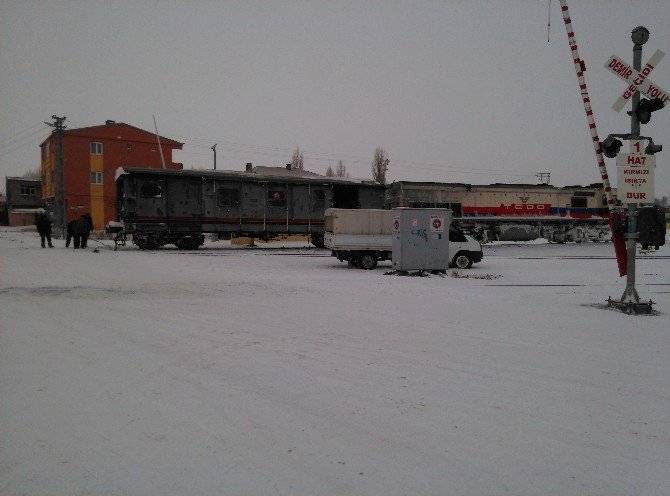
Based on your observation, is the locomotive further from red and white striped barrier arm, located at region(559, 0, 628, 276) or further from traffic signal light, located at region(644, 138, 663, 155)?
traffic signal light, located at region(644, 138, 663, 155)

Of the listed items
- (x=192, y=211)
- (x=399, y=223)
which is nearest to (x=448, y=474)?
(x=399, y=223)

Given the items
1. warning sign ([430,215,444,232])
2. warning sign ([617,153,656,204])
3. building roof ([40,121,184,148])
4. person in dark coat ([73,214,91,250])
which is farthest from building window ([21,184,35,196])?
warning sign ([617,153,656,204])

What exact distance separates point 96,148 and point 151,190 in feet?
100

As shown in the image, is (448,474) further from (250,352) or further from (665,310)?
(665,310)

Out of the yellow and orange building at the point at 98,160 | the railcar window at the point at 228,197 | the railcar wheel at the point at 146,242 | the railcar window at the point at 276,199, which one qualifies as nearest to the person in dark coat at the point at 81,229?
the railcar wheel at the point at 146,242

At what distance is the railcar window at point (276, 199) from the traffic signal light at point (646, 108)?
19.4 metres

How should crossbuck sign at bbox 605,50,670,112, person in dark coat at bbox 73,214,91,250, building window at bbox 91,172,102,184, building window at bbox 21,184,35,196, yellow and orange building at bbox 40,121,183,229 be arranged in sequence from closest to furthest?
crossbuck sign at bbox 605,50,670,112 → person in dark coat at bbox 73,214,91,250 → yellow and orange building at bbox 40,121,183,229 → building window at bbox 91,172,102,184 → building window at bbox 21,184,35,196

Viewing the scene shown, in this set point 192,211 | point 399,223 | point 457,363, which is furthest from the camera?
point 192,211

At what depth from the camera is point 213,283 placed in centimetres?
1212

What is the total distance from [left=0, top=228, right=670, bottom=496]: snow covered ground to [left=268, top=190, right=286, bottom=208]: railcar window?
1739 cm

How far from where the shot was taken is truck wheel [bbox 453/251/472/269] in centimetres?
1758

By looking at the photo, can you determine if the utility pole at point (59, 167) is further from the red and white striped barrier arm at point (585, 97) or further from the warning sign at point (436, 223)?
the red and white striped barrier arm at point (585, 97)

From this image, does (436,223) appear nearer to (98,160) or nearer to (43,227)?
(43,227)

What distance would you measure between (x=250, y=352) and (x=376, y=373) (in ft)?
5.20
